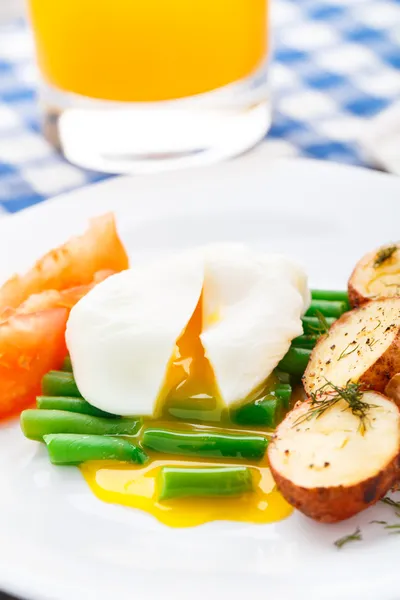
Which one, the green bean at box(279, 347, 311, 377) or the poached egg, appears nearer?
the poached egg

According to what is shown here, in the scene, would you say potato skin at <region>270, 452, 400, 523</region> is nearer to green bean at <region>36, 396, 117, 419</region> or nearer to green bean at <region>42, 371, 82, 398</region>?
green bean at <region>36, 396, 117, 419</region>

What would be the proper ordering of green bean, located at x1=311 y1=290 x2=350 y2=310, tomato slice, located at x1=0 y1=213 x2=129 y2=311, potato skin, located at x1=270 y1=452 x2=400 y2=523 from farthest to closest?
1. green bean, located at x1=311 y1=290 x2=350 y2=310
2. tomato slice, located at x1=0 y1=213 x2=129 y2=311
3. potato skin, located at x1=270 y1=452 x2=400 y2=523

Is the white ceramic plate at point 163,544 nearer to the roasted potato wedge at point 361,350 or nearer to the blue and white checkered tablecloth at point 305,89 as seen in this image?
the roasted potato wedge at point 361,350

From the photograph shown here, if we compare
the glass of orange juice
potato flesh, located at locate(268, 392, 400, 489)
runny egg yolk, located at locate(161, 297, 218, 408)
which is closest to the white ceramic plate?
potato flesh, located at locate(268, 392, 400, 489)

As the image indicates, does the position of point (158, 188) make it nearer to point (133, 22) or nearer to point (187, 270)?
point (133, 22)

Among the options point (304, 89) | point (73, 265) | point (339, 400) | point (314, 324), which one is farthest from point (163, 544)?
point (304, 89)

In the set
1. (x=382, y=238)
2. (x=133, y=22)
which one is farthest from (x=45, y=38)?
(x=382, y=238)

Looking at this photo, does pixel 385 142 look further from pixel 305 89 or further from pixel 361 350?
pixel 361 350
